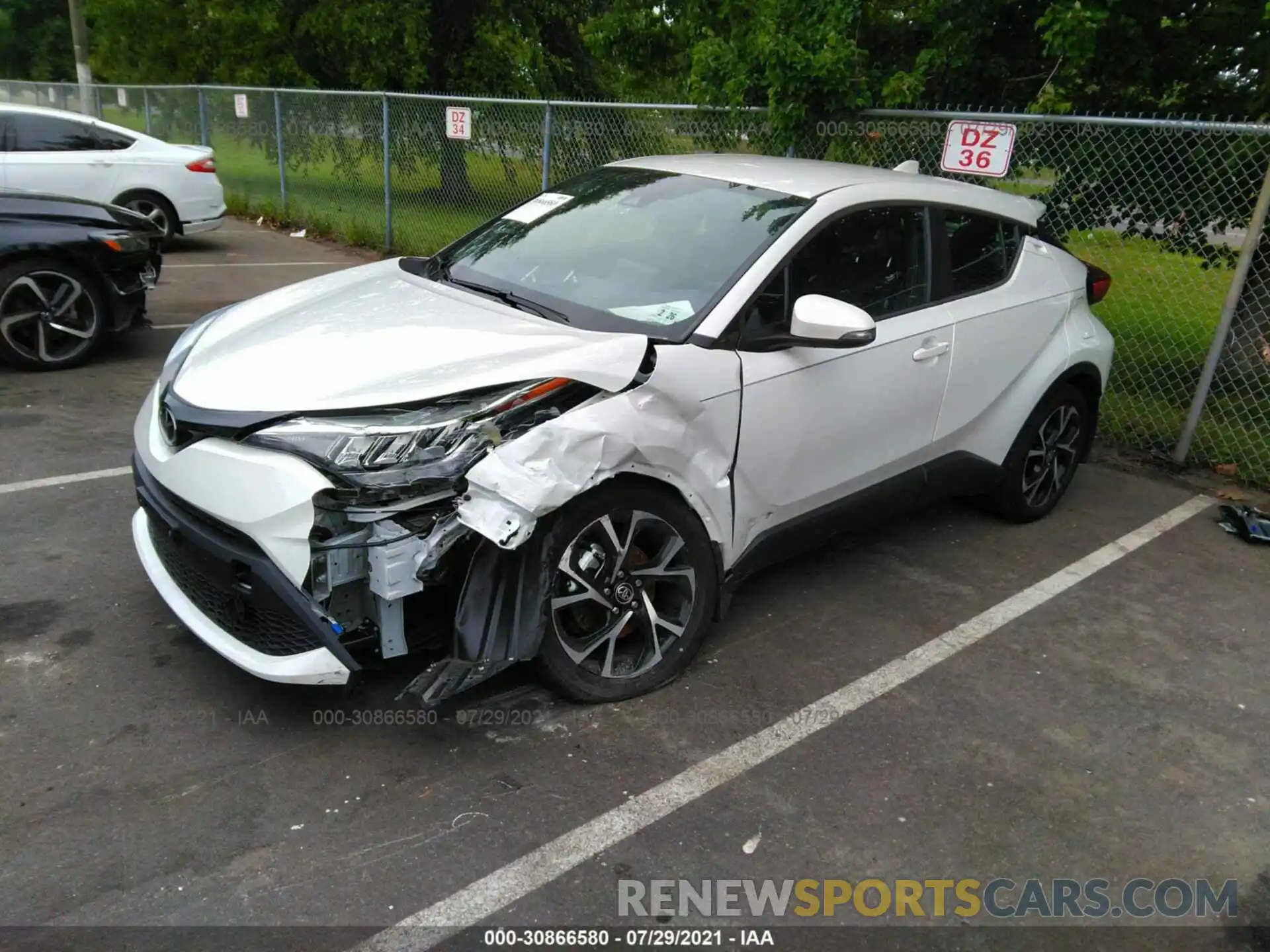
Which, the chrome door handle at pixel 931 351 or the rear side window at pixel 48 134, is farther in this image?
the rear side window at pixel 48 134

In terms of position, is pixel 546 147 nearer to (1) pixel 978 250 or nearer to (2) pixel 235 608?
(1) pixel 978 250

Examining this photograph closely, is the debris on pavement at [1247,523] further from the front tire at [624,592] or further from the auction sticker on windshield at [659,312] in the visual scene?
the auction sticker on windshield at [659,312]

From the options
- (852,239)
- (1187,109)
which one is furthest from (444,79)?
(852,239)

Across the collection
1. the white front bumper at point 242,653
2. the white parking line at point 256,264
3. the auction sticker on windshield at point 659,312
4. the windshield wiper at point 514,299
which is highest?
the auction sticker on windshield at point 659,312

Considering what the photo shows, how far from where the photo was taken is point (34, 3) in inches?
1481

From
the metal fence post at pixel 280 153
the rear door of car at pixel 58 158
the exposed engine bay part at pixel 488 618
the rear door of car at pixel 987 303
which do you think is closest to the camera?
the exposed engine bay part at pixel 488 618

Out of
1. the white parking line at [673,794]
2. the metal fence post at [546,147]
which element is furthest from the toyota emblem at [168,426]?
the metal fence post at [546,147]

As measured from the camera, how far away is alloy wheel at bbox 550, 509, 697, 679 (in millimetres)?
3078

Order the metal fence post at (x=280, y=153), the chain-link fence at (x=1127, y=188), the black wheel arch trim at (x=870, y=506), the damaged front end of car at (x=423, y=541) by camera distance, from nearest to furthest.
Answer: the damaged front end of car at (x=423, y=541), the black wheel arch trim at (x=870, y=506), the chain-link fence at (x=1127, y=188), the metal fence post at (x=280, y=153)

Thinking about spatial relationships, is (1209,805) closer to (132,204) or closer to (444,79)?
(132,204)

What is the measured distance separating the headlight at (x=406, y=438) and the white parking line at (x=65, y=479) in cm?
260

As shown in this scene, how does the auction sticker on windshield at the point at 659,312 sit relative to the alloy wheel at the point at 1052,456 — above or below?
above

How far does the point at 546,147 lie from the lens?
9516mm

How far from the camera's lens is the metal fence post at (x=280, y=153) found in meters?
13.5
